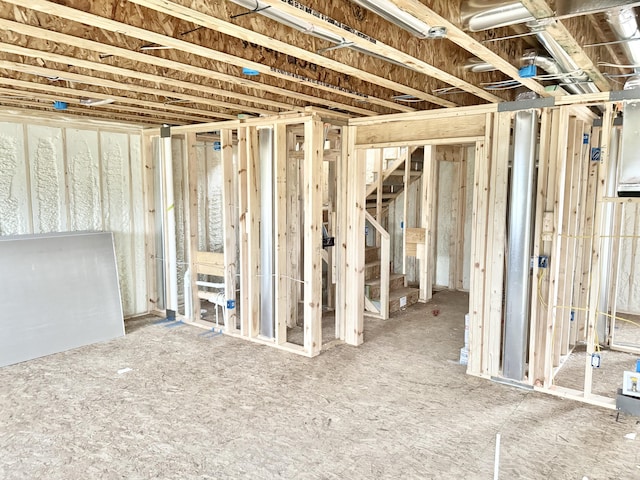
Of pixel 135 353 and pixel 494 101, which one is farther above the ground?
pixel 494 101

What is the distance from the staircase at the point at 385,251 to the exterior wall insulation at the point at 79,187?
3043 mm

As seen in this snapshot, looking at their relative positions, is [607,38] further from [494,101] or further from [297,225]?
[297,225]

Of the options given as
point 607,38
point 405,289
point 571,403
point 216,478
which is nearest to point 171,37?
point 216,478

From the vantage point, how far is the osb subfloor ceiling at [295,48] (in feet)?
6.84

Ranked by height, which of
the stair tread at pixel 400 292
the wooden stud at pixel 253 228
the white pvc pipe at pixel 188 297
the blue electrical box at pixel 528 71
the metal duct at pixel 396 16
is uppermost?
the metal duct at pixel 396 16

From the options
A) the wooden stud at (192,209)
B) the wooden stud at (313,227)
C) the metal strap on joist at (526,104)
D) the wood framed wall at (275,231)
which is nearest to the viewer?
the metal strap on joist at (526,104)

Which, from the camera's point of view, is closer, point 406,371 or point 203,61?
point 203,61

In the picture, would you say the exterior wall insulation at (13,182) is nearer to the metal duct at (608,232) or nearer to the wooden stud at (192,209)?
the wooden stud at (192,209)

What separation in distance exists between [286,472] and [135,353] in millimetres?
2573

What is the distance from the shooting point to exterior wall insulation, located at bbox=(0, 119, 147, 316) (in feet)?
15.9

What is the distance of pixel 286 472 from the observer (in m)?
2.73

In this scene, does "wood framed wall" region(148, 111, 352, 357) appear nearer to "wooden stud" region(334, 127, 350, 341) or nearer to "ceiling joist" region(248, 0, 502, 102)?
"wooden stud" region(334, 127, 350, 341)

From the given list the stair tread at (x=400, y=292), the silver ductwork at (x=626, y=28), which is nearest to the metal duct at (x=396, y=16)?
the silver ductwork at (x=626, y=28)

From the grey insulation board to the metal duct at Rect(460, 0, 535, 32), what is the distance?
4.57 metres
